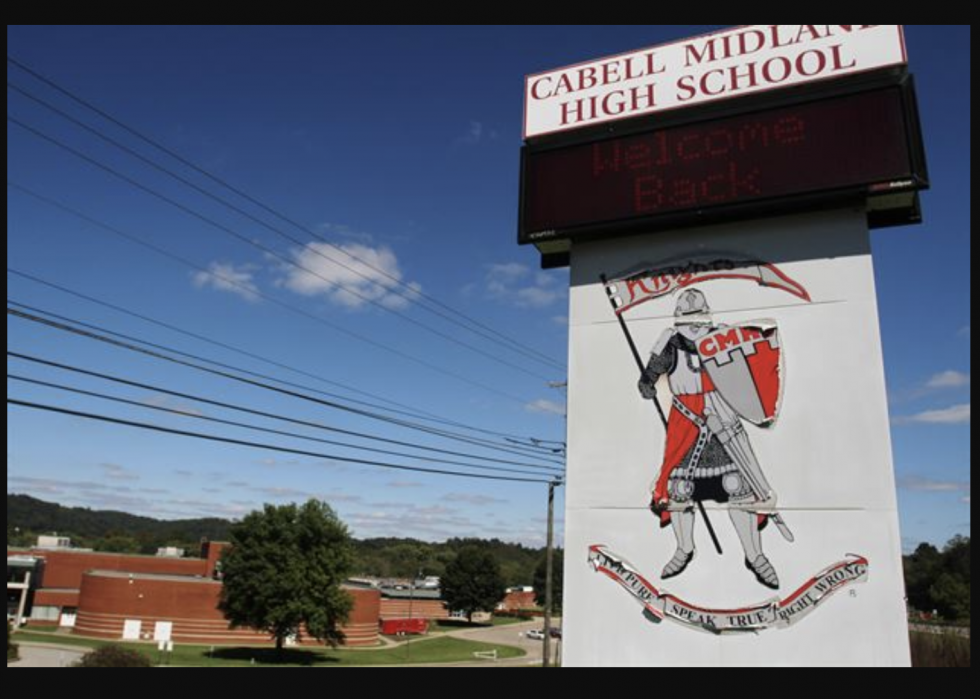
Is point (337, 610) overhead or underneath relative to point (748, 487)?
underneath

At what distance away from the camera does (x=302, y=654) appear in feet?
174

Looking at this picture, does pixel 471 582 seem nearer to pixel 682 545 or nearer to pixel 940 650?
pixel 940 650

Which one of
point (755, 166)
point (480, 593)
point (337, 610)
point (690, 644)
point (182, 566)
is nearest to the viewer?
point (690, 644)

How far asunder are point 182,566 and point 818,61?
262 feet

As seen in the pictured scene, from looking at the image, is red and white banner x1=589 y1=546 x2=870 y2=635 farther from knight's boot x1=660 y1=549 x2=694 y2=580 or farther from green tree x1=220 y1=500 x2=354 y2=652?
green tree x1=220 y1=500 x2=354 y2=652

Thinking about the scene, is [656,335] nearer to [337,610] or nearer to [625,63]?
[625,63]

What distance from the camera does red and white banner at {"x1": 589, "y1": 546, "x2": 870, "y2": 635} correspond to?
1104 centimetres

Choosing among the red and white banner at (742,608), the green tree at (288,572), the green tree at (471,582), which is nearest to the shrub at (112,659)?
the green tree at (288,572)

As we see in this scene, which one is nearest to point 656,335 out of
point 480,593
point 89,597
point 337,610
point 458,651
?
point 337,610

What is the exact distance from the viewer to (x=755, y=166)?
41.4ft

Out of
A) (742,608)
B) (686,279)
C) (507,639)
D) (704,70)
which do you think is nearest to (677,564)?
(742,608)

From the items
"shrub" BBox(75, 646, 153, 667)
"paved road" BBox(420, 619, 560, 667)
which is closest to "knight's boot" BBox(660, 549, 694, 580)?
"shrub" BBox(75, 646, 153, 667)
